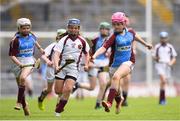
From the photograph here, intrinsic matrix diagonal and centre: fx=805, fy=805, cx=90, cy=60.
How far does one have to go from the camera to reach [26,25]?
728 inches

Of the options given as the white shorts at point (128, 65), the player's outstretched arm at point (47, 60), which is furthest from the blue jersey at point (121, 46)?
the player's outstretched arm at point (47, 60)

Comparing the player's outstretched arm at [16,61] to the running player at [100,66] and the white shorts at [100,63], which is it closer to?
the running player at [100,66]

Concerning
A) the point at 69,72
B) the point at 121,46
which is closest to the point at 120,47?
the point at 121,46

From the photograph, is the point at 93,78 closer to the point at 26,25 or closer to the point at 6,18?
the point at 26,25

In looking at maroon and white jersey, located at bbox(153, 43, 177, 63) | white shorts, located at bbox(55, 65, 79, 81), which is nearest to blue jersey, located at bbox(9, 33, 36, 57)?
white shorts, located at bbox(55, 65, 79, 81)

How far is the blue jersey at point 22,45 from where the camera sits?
61.0 ft

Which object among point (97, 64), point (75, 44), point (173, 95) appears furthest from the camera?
point (173, 95)

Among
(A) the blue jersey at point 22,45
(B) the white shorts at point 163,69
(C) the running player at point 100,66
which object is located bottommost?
(B) the white shorts at point 163,69

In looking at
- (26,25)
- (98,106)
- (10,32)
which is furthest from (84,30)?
(26,25)

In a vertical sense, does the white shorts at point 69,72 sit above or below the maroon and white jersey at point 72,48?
below

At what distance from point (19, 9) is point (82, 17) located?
2.97m

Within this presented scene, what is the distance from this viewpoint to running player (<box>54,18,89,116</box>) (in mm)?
17625

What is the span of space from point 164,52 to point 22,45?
8.86m

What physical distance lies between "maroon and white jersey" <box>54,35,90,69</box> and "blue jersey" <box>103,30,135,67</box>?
0.51 m
